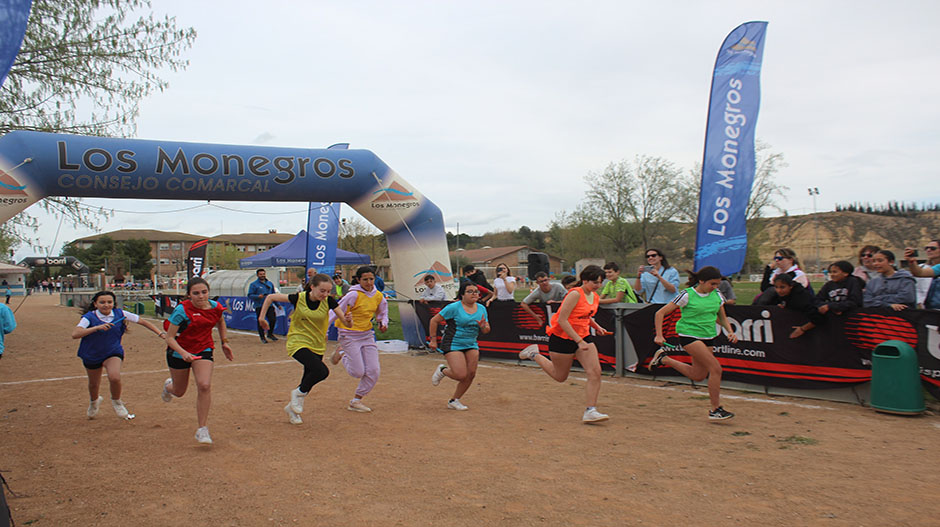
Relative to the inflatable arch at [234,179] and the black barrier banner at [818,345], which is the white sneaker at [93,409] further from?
the black barrier banner at [818,345]

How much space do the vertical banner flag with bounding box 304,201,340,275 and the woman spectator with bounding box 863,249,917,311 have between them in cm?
1260

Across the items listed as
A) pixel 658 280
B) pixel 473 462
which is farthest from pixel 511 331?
pixel 473 462

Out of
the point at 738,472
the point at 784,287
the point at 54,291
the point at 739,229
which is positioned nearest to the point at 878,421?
the point at 784,287

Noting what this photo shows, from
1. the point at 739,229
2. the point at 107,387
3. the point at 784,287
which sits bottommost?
the point at 107,387

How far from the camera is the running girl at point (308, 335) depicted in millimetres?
6762

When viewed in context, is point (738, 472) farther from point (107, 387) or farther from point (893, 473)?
point (107, 387)

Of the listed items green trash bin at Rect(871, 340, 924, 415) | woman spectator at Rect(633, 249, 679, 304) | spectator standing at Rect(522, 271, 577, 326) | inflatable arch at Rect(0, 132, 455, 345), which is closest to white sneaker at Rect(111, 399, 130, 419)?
inflatable arch at Rect(0, 132, 455, 345)

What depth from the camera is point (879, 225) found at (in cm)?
10925

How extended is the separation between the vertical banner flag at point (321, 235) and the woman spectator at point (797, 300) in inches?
464

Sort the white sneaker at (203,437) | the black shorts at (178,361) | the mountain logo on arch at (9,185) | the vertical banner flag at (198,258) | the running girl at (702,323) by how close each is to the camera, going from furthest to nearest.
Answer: the vertical banner flag at (198,258), the mountain logo on arch at (9,185), the running girl at (702,323), the black shorts at (178,361), the white sneaker at (203,437)

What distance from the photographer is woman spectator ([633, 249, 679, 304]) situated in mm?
9612

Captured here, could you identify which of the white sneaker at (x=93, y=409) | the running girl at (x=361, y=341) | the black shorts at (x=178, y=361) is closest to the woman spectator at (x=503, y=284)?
the running girl at (x=361, y=341)

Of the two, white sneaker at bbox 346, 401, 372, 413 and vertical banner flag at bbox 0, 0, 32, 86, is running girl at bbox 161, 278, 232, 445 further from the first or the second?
vertical banner flag at bbox 0, 0, 32, 86

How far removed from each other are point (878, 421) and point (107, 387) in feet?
32.7
